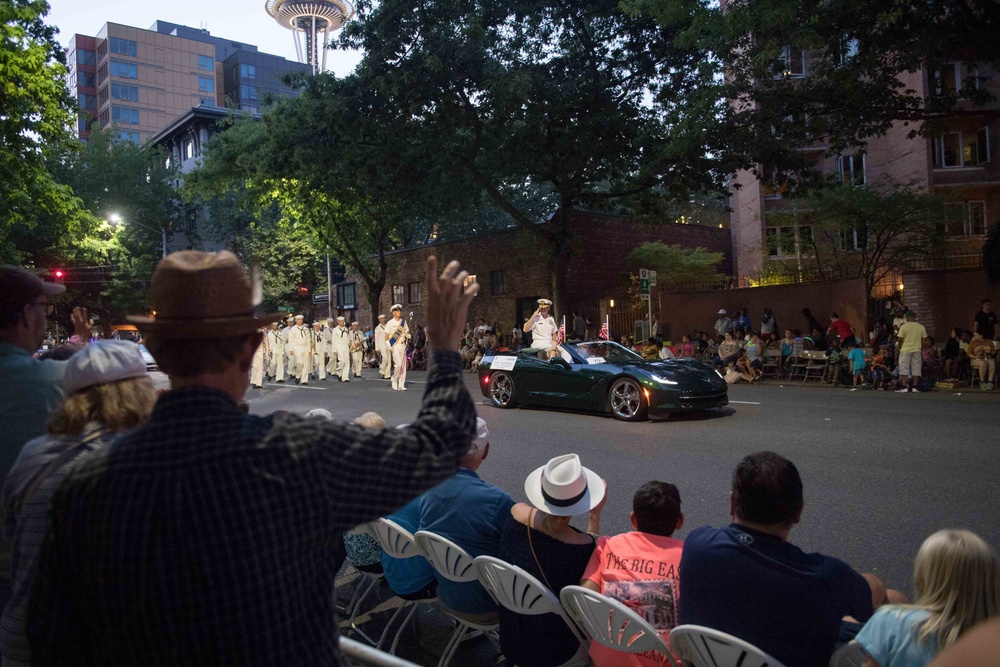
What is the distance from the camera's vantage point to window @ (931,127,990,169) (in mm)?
30109

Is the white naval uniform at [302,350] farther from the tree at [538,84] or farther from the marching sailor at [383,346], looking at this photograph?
the tree at [538,84]

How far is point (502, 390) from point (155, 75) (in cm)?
9582

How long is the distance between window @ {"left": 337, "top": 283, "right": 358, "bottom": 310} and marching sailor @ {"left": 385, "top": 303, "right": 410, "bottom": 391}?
25.7 m

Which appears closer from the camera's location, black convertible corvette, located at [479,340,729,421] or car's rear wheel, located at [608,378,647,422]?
black convertible corvette, located at [479,340,729,421]

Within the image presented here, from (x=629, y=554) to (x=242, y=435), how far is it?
2401mm

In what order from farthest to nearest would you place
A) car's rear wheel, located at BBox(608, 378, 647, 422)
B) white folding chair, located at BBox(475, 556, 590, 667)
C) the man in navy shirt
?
car's rear wheel, located at BBox(608, 378, 647, 422), white folding chair, located at BBox(475, 556, 590, 667), the man in navy shirt

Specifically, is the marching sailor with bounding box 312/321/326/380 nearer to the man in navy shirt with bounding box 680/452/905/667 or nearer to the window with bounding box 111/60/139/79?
the man in navy shirt with bounding box 680/452/905/667

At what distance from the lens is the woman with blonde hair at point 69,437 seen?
2016 mm

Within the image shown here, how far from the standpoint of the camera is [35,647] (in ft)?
4.99

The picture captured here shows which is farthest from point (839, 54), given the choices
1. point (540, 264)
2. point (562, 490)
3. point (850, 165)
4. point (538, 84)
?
point (850, 165)

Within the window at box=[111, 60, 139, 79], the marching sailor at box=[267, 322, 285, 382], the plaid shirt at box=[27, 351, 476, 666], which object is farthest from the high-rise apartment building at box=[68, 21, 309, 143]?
the plaid shirt at box=[27, 351, 476, 666]

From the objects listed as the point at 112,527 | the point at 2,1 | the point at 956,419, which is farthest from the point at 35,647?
the point at 2,1

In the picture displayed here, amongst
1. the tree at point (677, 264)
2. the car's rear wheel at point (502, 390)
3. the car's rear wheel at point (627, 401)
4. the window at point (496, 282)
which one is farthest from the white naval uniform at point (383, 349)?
the tree at point (677, 264)

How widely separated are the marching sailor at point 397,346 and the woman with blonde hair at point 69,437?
54.3 feet
